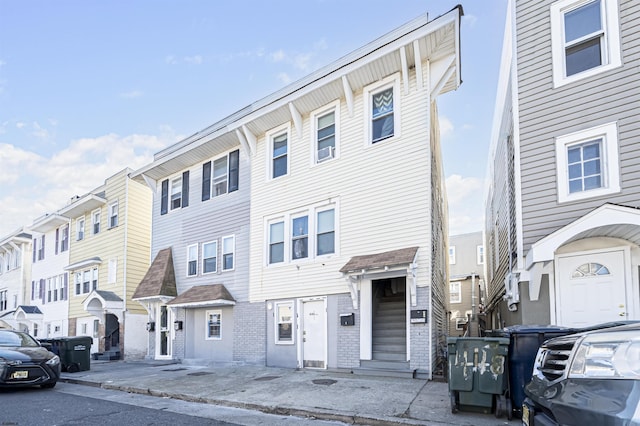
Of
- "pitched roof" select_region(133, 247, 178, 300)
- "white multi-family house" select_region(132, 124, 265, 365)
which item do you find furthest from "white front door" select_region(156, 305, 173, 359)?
"pitched roof" select_region(133, 247, 178, 300)

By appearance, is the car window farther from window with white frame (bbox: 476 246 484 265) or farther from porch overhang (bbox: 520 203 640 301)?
window with white frame (bbox: 476 246 484 265)

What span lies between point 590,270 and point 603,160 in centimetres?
201

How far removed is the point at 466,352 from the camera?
7.04m

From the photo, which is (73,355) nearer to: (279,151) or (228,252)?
(228,252)

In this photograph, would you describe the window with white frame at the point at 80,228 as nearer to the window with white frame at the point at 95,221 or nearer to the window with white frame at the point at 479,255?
the window with white frame at the point at 95,221

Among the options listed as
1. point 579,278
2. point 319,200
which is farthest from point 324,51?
point 579,278

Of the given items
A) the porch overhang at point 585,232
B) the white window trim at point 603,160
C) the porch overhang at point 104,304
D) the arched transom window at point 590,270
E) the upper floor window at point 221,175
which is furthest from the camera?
the porch overhang at point 104,304

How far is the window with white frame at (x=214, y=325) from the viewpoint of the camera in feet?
51.6

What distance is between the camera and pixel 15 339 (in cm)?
1193

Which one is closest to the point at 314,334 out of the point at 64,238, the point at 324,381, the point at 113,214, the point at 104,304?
the point at 324,381

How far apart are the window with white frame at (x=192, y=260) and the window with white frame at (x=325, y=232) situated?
18.9 ft

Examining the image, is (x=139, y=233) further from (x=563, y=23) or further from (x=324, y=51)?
(x=563, y=23)

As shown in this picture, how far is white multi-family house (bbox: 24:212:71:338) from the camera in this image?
24656mm

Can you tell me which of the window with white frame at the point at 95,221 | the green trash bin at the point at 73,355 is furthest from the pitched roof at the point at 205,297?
the window with white frame at the point at 95,221
